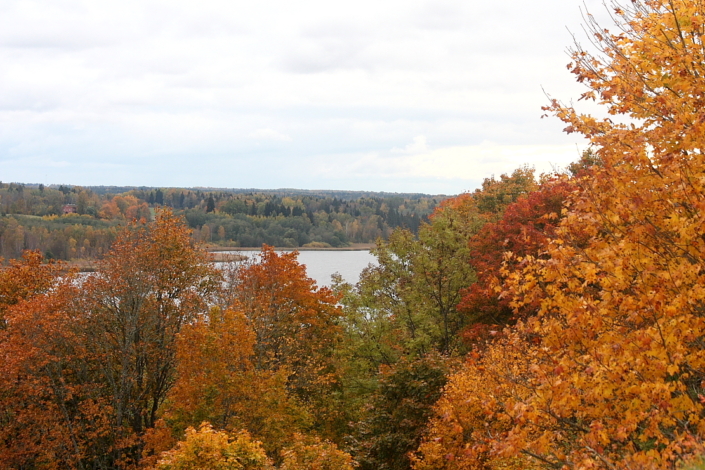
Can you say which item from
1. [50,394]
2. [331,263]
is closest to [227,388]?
[50,394]

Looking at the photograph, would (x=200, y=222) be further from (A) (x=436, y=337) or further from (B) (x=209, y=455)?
(B) (x=209, y=455)

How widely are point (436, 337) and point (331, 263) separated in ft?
201

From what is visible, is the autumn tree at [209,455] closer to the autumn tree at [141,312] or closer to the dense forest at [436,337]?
the dense forest at [436,337]

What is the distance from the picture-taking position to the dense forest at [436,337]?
6.37 m

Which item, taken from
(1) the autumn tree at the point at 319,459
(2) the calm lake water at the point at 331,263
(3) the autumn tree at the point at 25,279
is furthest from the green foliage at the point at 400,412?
(2) the calm lake water at the point at 331,263

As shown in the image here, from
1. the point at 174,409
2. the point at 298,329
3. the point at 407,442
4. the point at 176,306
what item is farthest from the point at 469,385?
the point at 298,329

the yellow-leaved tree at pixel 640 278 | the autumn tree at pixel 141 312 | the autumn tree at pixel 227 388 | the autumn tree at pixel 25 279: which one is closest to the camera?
the yellow-leaved tree at pixel 640 278

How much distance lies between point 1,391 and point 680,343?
20.6 meters

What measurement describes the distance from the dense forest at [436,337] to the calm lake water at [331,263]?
28976 mm

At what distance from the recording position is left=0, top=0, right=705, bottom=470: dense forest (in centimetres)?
637

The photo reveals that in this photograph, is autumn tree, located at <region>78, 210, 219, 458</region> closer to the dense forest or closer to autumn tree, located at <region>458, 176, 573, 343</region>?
the dense forest

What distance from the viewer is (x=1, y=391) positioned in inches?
762

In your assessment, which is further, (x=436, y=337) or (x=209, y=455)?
(x=436, y=337)

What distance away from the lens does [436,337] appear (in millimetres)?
27188
